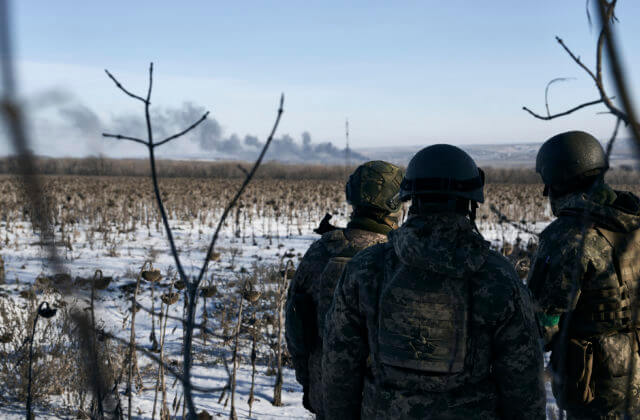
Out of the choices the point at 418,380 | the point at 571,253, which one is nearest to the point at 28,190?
the point at 418,380

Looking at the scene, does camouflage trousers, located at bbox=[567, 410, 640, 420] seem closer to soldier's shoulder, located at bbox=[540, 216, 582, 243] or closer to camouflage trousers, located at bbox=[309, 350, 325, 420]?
soldier's shoulder, located at bbox=[540, 216, 582, 243]

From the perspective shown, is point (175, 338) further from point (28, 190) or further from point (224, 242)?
point (224, 242)

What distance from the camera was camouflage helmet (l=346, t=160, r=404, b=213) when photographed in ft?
9.20

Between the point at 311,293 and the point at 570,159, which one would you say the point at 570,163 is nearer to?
the point at 570,159

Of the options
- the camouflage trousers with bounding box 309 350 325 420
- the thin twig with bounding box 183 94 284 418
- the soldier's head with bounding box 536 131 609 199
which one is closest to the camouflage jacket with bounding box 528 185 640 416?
the soldier's head with bounding box 536 131 609 199

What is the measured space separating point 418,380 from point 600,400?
140 centimetres

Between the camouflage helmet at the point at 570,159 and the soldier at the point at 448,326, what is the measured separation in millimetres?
1251

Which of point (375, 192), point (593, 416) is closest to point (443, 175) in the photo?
point (375, 192)

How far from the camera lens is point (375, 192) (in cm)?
280

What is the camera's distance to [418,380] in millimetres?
1836

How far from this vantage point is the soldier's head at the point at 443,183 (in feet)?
6.43

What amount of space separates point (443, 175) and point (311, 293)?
112 centimetres

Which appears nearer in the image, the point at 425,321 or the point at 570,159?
the point at 425,321

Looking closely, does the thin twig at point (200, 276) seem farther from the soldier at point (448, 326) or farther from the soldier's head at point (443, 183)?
the soldier's head at point (443, 183)
